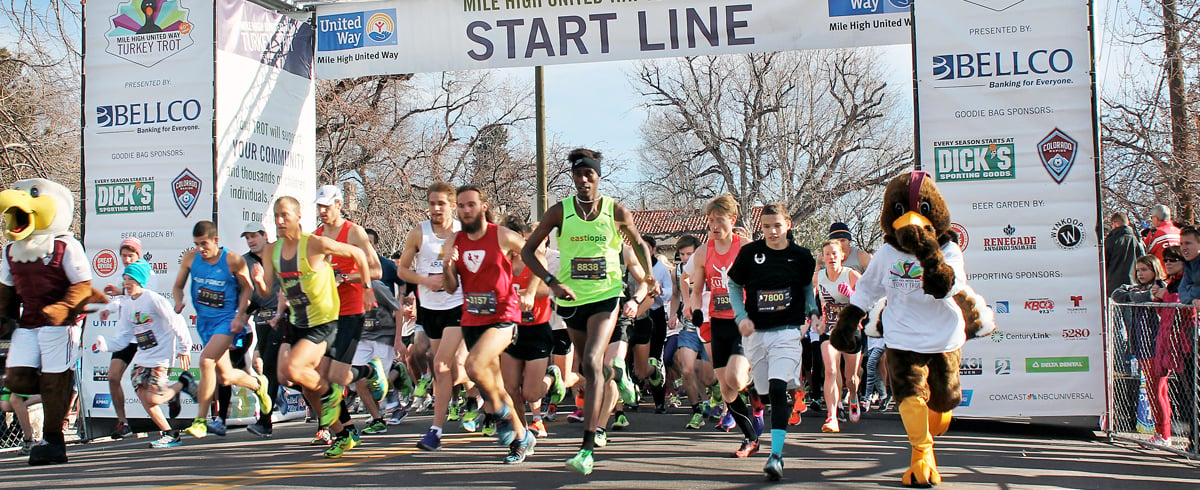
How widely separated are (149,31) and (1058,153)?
31.4 ft

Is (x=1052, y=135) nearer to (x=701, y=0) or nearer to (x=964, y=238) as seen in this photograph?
(x=964, y=238)

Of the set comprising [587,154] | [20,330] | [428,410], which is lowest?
[428,410]

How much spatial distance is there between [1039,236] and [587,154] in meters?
4.89

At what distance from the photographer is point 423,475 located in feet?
24.1

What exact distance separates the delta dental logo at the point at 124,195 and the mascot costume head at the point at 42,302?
10.7 ft

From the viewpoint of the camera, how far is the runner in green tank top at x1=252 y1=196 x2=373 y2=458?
840cm

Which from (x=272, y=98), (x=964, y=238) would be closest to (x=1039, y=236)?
(x=964, y=238)

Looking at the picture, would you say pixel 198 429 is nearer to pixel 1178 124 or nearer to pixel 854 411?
pixel 854 411

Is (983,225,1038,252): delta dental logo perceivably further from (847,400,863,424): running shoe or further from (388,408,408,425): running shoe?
(388,408,408,425): running shoe

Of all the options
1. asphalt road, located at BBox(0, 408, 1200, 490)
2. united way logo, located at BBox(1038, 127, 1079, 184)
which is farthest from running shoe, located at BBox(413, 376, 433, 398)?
united way logo, located at BBox(1038, 127, 1079, 184)

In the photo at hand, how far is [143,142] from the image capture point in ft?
40.3

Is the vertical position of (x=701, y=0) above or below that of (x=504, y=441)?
above

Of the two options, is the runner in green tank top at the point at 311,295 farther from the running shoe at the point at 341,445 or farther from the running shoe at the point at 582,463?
the running shoe at the point at 582,463

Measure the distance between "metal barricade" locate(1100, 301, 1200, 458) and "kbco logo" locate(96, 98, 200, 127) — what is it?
31.6 feet
